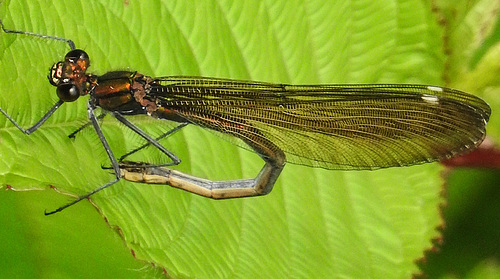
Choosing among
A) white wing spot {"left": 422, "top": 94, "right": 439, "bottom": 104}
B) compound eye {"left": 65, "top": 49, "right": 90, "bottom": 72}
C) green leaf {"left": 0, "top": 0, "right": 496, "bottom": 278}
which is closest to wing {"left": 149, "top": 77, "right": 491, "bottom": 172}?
white wing spot {"left": 422, "top": 94, "right": 439, "bottom": 104}

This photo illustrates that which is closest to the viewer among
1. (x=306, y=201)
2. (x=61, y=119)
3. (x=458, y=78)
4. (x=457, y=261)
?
(x=61, y=119)

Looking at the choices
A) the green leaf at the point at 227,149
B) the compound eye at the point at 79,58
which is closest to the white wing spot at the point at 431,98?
the green leaf at the point at 227,149

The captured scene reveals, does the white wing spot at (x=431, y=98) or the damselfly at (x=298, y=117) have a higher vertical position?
the white wing spot at (x=431, y=98)

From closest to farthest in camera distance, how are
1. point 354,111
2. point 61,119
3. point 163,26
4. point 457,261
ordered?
point 61,119 < point 163,26 < point 354,111 < point 457,261

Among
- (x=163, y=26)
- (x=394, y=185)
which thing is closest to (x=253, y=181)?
(x=163, y=26)

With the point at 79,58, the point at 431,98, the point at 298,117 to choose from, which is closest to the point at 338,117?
the point at 298,117

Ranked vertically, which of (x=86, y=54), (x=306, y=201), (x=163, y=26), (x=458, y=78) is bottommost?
(x=306, y=201)

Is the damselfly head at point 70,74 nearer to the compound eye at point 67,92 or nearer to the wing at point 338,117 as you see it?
the compound eye at point 67,92

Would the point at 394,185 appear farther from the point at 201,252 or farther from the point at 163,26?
the point at 163,26

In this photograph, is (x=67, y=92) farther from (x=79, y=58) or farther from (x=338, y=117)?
(x=338, y=117)
